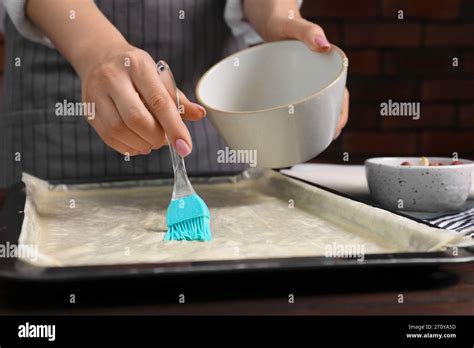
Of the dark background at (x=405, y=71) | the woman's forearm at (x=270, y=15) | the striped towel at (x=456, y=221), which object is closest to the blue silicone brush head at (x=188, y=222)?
the striped towel at (x=456, y=221)

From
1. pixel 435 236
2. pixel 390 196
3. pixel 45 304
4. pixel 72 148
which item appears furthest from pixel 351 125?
pixel 45 304

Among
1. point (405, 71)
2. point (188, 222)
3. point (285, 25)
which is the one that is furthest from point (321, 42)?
point (405, 71)

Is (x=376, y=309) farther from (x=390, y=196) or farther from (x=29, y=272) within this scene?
(x=390, y=196)

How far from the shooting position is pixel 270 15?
3.51 feet

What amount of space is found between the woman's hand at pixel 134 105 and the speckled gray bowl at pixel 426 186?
0.27 m

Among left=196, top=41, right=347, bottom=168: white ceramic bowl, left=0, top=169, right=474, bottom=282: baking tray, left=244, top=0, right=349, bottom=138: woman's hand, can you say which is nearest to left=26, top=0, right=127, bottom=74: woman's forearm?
left=196, top=41, right=347, bottom=168: white ceramic bowl

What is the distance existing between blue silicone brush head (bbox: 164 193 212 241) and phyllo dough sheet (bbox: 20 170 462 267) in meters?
0.02

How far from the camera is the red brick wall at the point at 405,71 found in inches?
90.4

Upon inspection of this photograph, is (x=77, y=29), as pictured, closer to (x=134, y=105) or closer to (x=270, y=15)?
(x=134, y=105)

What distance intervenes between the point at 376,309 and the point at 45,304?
0.25 m

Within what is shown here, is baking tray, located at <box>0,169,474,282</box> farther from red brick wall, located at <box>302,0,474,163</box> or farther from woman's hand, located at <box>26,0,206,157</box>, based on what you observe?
red brick wall, located at <box>302,0,474,163</box>

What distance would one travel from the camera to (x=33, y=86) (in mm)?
1186

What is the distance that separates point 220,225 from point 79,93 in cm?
53
